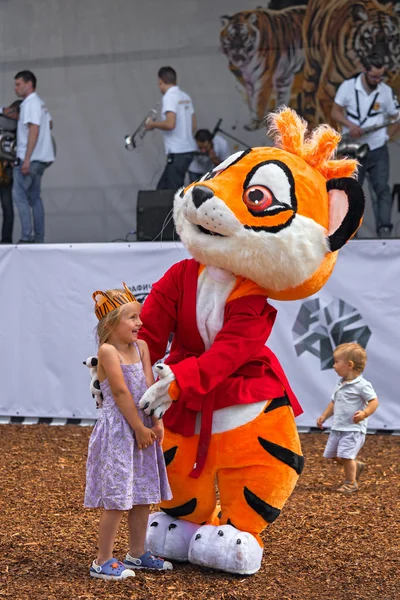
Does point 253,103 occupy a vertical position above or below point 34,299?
above

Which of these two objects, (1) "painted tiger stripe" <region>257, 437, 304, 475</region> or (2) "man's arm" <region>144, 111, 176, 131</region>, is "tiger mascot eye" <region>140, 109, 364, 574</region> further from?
(2) "man's arm" <region>144, 111, 176, 131</region>

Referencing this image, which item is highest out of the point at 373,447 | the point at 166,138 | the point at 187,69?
the point at 187,69

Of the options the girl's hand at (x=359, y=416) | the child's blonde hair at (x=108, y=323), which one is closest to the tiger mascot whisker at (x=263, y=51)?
the girl's hand at (x=359, y=416)

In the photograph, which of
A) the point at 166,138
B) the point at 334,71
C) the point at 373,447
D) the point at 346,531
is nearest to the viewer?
the point at 346,531

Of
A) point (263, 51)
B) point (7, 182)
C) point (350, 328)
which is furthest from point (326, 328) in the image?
point (7, 182)

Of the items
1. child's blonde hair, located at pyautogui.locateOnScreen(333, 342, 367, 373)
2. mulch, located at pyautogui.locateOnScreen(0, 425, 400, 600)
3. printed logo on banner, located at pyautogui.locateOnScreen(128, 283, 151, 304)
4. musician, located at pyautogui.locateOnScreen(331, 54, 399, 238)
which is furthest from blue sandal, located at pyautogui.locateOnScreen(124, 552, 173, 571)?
musician, located at pyautogui.locateOnScreen(331, 54, 399, 238)

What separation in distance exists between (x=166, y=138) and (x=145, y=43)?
177cm

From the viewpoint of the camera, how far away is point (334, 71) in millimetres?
10719

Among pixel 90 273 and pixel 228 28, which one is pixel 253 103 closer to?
pixel 228 28

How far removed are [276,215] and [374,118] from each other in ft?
19.4

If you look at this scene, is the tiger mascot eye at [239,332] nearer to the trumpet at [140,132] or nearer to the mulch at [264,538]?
the mulch at [264,538]

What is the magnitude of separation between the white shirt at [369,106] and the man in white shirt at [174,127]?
1.68 meters

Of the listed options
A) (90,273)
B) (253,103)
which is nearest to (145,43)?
(253,103)

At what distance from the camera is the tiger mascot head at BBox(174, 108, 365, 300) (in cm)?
363
